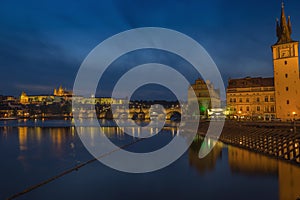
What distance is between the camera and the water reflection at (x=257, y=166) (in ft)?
52.0

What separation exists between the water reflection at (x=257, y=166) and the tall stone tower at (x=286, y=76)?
3188 cm

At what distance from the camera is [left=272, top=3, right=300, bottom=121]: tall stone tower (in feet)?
183

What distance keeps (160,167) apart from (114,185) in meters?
6.39

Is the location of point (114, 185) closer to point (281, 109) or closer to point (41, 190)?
point (41, 190)

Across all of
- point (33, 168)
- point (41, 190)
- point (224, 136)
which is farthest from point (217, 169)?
point (224, 136)

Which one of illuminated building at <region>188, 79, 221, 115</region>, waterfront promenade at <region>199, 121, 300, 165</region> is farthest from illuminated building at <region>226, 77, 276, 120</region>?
waterfront promenade at <region>199, 121, 300, 165</region>

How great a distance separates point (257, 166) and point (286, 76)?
42.1 m

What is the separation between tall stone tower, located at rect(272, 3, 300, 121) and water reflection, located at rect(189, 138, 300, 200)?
3188 cm

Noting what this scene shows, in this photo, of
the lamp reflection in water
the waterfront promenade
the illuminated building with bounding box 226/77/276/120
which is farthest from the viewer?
the illuminated building with bounding box 226/77/276/120

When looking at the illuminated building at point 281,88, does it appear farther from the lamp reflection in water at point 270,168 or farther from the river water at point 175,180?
the river water at point 175,180

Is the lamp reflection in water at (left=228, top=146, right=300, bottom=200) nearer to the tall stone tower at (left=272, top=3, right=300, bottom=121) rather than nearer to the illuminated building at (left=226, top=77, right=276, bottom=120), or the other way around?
the tall stone tower at (left=272, top=3, right=300, bottom=121)

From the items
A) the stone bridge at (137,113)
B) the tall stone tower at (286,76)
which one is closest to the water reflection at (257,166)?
the tall stone tower at (286,76)

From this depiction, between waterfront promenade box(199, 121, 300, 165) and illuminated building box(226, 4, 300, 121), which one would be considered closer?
waterfront promenade box(199, 121, 300, 165)

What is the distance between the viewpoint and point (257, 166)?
69.6 feet
